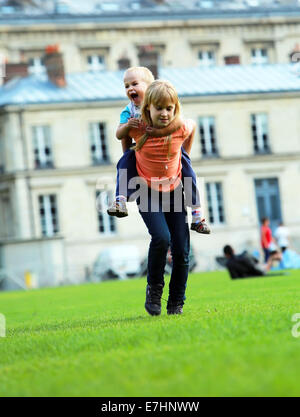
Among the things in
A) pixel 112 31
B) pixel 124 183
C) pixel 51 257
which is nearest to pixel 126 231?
pixel 51 257

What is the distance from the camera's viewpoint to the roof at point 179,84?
5359 centimetres

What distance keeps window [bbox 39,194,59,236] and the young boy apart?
42.0 metres

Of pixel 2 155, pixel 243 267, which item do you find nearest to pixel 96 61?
pixel 2 155

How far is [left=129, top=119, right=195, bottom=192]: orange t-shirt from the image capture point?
32.2 feet

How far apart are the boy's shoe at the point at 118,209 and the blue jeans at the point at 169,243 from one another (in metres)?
0.20

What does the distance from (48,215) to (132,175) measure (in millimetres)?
42288

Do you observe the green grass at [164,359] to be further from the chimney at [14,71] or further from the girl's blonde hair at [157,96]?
the chimney at [14,71]

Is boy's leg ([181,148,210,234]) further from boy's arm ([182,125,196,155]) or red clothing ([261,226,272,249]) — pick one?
red clothing ([261,226,272,249])

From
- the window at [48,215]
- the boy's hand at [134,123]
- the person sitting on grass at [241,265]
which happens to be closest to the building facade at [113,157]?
the window at [48,215]

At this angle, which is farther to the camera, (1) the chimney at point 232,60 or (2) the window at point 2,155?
(1) the chimney at point 232,60

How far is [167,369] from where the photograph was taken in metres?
6.06

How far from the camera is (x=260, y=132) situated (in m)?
55.7

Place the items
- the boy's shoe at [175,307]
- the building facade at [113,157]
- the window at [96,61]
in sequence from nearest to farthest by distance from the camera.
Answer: the boy's shoe at [175,307] < the building facade at [113,157] < the window at [96,61]
